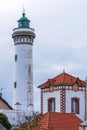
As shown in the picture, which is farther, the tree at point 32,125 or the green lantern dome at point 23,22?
the green lantern dome at point 23,22

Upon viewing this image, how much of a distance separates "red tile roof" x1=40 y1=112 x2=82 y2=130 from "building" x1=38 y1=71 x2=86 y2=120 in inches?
190

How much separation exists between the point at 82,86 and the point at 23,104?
39.2ft

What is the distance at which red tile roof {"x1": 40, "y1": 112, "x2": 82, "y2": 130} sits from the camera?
195 ft

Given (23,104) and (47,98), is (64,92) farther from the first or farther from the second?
(23,104)

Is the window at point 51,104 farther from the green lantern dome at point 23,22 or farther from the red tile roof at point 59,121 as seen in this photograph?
the green lantern dome at point 23,22

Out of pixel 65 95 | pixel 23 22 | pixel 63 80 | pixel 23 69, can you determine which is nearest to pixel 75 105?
pixel 65 95

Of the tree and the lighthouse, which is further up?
the lighthouse

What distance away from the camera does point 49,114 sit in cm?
6194

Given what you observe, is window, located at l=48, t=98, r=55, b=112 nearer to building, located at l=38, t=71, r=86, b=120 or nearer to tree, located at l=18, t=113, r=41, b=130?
building, located at l=38, t=71, r=86, b=120

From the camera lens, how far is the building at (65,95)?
68.5 m

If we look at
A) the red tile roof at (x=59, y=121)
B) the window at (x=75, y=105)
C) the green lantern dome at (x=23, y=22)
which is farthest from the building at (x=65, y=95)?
the green lantern dome at (x=23, y=22)

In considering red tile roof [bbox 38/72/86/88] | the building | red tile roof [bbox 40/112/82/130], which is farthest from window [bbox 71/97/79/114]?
red tile roof [bbox 40/112/82/130]

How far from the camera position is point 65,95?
68500mm

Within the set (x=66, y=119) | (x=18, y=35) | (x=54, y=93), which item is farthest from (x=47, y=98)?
(x=18, y=35)
